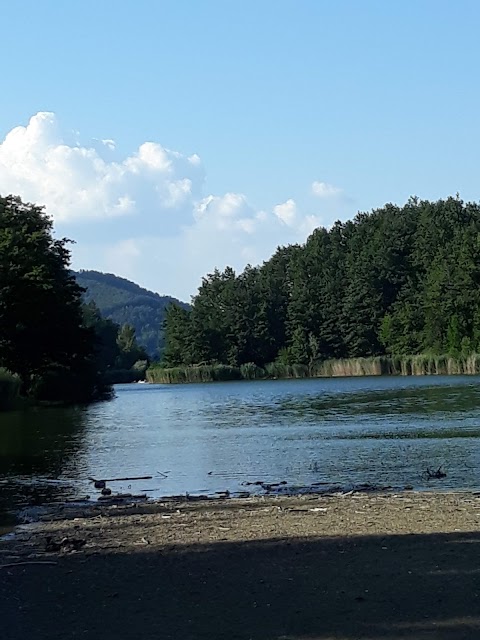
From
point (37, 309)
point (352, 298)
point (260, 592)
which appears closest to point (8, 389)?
point (37, 309)

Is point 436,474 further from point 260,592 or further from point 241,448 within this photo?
point 260,592

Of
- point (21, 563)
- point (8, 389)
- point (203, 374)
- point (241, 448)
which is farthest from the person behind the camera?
point (203, 374)

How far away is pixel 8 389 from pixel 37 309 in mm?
6717

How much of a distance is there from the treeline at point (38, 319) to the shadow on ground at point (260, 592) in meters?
45.1

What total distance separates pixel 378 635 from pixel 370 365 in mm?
97878

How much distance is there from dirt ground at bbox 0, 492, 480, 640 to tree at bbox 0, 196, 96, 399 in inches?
1773

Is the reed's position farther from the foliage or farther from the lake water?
the lake water

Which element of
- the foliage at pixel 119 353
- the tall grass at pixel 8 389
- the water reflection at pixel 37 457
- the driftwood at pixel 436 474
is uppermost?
the foliage at pixel 119 353

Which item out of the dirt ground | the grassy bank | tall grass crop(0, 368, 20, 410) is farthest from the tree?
the dirt ground

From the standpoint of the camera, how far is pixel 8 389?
55.3 m

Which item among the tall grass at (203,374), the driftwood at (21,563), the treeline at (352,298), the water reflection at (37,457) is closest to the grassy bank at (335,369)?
the tall grass at (203,374)

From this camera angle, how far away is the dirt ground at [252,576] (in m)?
7.74

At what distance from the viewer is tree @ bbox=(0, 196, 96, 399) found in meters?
58.6

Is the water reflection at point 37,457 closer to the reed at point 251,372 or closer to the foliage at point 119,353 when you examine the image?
the reed at point 251,372
